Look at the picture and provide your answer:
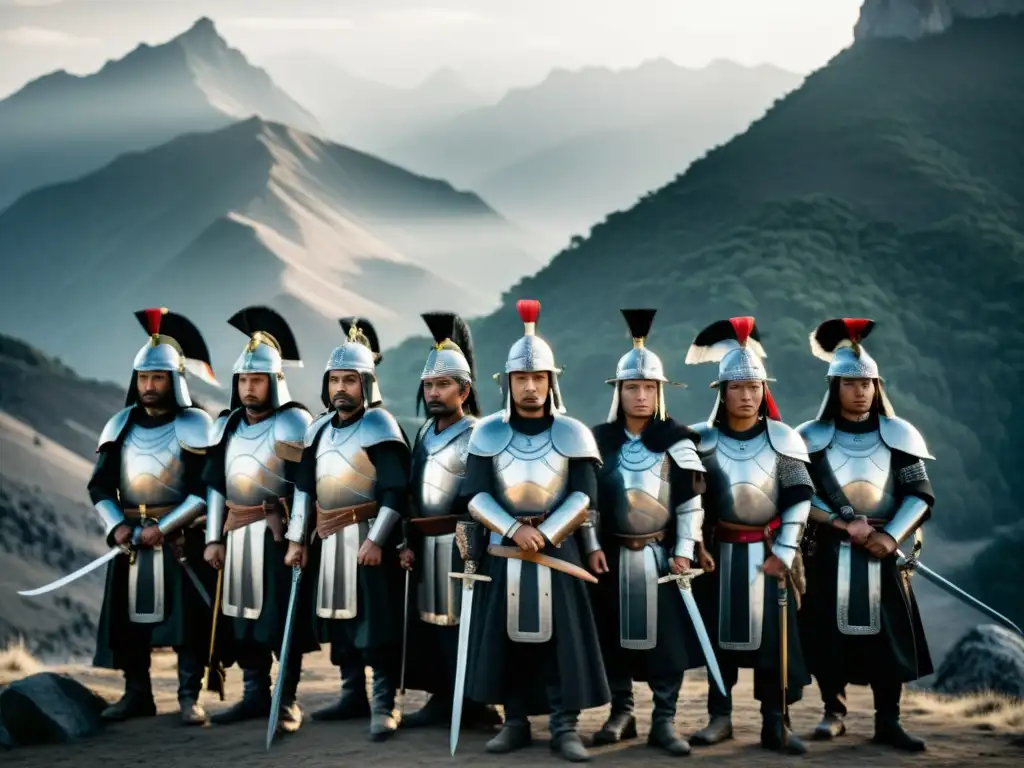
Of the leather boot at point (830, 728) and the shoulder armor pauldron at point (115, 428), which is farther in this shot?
the shoulder armor pauldron at point (115, 428)

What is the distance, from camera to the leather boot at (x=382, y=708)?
7426mm

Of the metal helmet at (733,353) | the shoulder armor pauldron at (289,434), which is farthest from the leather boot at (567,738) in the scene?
the shoulder armor pauldron at (289,434)

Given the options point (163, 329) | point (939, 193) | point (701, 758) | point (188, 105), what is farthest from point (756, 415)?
point (188, 105)

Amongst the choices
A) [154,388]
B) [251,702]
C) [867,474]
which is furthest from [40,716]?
[867,474]

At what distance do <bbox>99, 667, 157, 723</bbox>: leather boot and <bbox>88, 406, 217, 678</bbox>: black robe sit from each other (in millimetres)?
107

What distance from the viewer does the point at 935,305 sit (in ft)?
130

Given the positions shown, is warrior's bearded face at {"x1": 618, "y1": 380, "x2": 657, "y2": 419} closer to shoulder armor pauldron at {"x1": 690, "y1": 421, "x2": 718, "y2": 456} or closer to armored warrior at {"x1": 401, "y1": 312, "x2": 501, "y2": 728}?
shoulder armor pauldron at {"x1": 690, "y1": 421, "x2": 718, "y2": 456}

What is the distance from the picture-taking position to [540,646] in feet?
23.1

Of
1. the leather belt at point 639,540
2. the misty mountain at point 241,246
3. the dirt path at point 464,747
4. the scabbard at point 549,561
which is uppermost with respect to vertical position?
the misty mountain at point 241,246

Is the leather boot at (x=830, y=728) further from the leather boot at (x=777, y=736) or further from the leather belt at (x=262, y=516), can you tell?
the leather belt at (x=262, y=516)

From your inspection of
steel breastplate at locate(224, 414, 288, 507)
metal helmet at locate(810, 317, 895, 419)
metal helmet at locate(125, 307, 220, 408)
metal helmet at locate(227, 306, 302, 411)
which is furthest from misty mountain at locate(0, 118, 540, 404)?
metal helmet at locate(810, 317, 895, 419)

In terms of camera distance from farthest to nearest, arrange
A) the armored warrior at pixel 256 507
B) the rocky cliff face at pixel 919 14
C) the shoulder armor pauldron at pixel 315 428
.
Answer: the rocky cliff face at pixel 919 14
the armored warrior at pixel 256 507
the shoulder armor pauldron at pixel 315 428

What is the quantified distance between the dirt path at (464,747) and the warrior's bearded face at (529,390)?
5.92 feet

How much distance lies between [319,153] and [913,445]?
2729 inches
